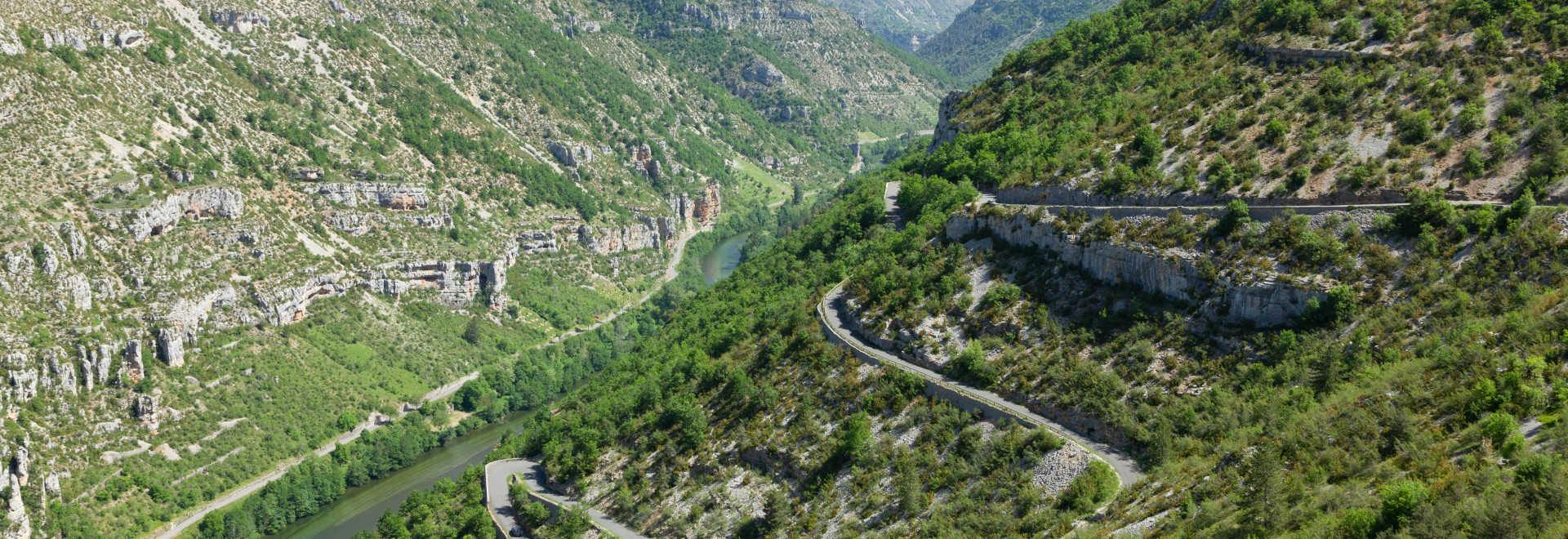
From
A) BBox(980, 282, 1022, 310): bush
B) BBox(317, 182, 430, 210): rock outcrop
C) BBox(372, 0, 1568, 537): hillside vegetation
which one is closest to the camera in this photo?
BBox(372, 0, 1568, 537): hillside vegetation

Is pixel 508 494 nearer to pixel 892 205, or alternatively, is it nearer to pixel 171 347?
pixel 892 205

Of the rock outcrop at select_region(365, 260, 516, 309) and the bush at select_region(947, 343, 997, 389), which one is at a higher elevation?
the bush at select_region(947, 343, 997, 389)

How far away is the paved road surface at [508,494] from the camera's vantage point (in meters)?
59.6

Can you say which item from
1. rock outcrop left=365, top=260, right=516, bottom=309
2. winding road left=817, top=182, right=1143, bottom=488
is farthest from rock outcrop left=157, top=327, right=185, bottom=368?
winding road left=817, top=182, right=1143, bottom=488

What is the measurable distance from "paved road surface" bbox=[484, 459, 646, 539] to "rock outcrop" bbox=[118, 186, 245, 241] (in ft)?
194

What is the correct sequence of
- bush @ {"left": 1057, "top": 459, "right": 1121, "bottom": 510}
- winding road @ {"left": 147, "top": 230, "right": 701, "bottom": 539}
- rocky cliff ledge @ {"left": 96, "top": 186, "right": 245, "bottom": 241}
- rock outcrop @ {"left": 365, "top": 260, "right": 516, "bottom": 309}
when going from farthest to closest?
rock outcrop @ {"left": 365, "top": 260, "right": 516, "bottom": 309} → rocky cliff ledge @ {"left": 96, "top": 186, "right": 245, "bottom": 241} → winding road @ {"left": 147, "top": 230, "right": 701, "bottom": 539} → bush @ {"left": 1057, "top": 459, "right": 1121, "bottom": 510}

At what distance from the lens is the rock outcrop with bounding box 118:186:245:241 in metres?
106

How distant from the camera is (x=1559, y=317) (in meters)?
34.2

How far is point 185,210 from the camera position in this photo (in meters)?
112

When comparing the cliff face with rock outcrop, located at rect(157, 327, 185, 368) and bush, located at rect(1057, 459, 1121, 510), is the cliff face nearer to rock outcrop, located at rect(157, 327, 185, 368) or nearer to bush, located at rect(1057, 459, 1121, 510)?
bush, located at rect(1057, 459, 1121, 510)

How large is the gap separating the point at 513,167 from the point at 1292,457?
506ft

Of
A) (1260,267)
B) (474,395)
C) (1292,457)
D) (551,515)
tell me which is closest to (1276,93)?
(1260,267)

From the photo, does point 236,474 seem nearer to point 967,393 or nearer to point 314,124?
point 314,124

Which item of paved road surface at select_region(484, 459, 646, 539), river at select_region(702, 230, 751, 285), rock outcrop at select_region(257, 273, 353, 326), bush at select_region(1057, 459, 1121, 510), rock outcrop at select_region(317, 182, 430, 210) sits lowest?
river at select_region(702, 230, 751, 285)
